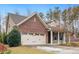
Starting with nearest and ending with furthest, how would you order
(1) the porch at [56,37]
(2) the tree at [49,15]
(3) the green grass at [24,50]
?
(3) the green grass at [24,50] < (2) the tree at [49,15] < (1) the porch at [56,37]

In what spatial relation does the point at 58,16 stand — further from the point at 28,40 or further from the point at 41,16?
the point at 28,40

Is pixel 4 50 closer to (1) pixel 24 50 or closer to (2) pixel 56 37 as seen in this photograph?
(1) pixel 24 50

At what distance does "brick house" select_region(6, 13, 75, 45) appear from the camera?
6156mm

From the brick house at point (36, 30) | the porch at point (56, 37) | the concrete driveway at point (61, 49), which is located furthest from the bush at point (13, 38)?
the porch at point (56, 37)

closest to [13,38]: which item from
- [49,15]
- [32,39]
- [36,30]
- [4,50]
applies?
[4,50]

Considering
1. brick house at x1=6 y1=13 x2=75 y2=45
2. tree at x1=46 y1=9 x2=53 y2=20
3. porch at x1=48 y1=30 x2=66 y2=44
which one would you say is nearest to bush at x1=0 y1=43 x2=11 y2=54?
brick house at x1=6 y1=13 x2=75 y2=45

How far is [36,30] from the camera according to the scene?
6277 mm

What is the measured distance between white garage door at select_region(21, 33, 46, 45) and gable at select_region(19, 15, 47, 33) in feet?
0.36

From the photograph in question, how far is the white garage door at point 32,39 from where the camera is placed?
6242mm

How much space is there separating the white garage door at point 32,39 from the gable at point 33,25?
0.11 m

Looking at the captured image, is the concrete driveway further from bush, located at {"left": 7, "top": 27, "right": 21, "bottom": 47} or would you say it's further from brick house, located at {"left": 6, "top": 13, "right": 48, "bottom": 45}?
bush, located at {"left": 7, "top": 27, "right": 21, "bottom": 47}

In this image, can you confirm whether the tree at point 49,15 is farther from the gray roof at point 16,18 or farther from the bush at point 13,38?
the bush at point 13,38

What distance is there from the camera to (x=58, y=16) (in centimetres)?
625

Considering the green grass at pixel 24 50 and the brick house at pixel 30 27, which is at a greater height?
the brick house at pixel 30 27
